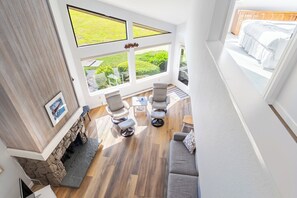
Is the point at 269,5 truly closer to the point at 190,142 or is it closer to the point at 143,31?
the point at 190,142

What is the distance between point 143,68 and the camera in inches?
292

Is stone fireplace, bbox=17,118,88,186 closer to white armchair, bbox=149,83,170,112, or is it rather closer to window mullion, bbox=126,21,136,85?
white armchair, bbox=149,83,170,112

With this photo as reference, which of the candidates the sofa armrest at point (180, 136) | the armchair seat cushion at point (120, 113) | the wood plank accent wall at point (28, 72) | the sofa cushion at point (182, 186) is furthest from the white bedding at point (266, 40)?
the armchair seat cushion at point (120, 113)

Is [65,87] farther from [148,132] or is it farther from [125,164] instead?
[148,132]

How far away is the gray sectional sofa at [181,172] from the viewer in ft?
11.7

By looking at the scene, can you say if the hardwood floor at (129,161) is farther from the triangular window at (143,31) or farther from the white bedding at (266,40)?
the white bedding at (266,40)

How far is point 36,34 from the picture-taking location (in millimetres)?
3113

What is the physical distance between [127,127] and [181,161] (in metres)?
2.06

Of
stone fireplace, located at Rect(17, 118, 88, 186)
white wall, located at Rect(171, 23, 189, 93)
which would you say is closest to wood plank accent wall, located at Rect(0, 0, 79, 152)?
stone fireplace, located at Rect(17, 118, 88, 186)

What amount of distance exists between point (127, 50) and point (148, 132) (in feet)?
10.6

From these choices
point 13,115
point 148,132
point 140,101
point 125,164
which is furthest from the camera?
point 140,101

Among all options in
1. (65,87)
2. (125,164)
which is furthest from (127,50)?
(125,164)

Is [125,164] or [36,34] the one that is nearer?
[36,34]

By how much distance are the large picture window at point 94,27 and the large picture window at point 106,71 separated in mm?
654
